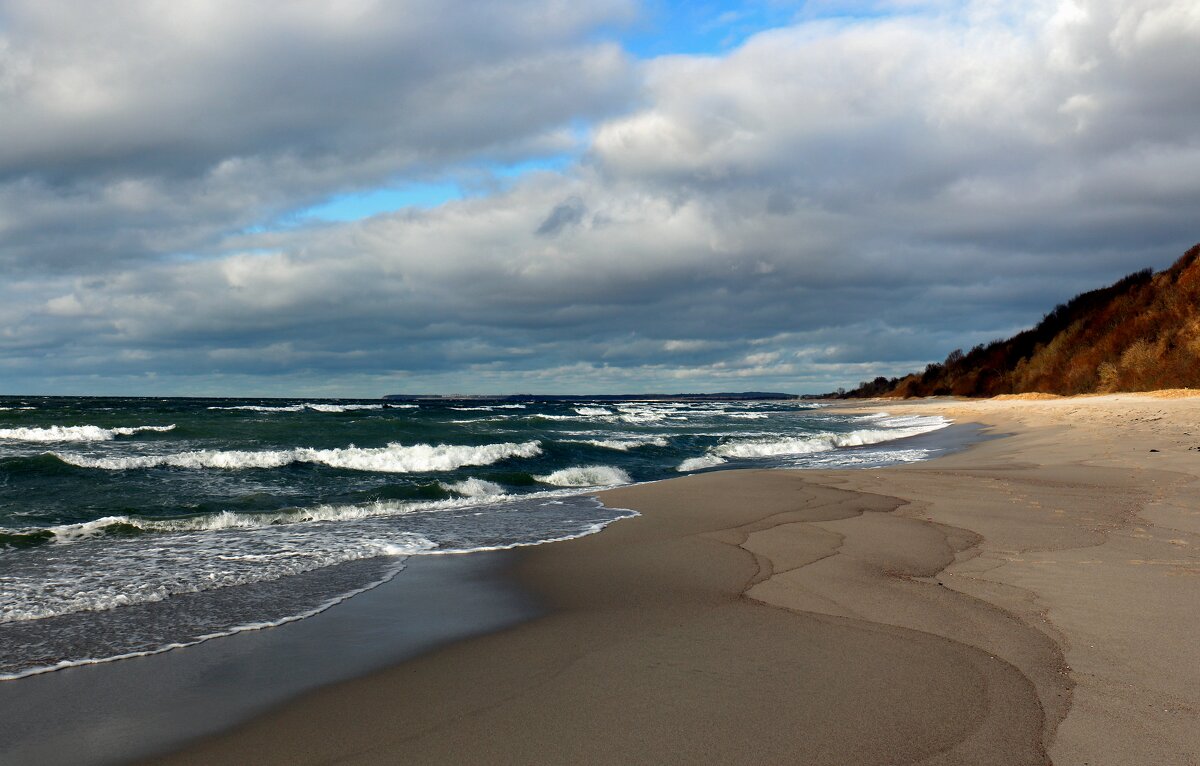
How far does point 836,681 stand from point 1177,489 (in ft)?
29.5

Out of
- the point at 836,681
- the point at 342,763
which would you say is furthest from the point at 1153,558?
the point at 342,763

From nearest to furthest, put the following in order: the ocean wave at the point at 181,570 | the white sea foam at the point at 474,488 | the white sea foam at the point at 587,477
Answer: the ocean wave at the point at 181,570, the white sea foam at the point at 474,488, the white sea foam at the point at 587,477

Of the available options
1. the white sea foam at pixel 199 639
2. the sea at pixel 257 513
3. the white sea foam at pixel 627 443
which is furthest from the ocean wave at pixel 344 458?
the white sea foam at pixel 199 639

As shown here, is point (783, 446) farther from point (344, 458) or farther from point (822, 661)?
point (822, 661)

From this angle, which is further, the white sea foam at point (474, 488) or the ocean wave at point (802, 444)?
the ocean wave at point (802, 444)

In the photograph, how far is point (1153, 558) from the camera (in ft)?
20.6

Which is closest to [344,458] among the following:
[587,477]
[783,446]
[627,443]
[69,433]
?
[587,477]

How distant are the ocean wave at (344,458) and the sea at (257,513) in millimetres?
79

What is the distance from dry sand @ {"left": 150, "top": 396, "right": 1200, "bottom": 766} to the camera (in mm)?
3320

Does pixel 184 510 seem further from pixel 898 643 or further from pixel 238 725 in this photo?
pixel 898 643

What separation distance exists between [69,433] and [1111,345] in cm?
5088

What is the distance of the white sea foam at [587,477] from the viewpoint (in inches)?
661

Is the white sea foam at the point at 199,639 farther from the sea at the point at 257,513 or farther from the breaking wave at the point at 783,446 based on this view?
the breaking wave at the point at 783,446

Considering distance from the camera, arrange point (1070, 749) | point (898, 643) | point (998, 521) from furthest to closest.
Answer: point (998, 521) → point (898, 643) → point (1070, 749)
